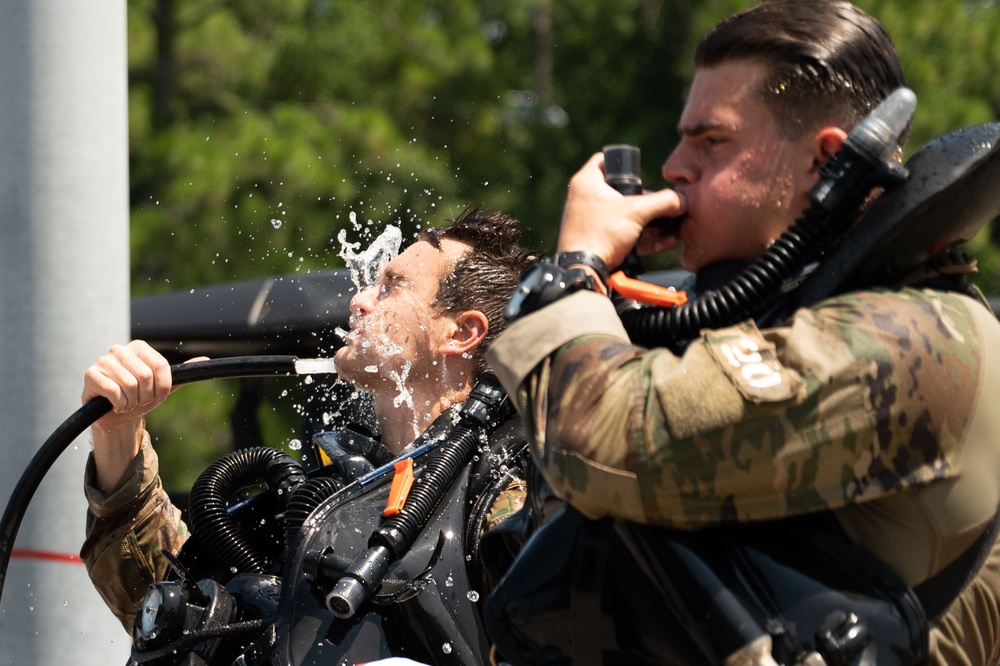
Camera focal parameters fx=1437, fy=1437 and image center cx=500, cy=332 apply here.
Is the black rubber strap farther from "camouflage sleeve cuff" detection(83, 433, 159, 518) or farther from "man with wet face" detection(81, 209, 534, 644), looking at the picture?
"camouflage sleeve cuff" detection(83, 433, 159, 518)

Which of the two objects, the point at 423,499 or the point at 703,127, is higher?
the point at 703,127

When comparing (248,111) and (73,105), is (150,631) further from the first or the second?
(248,111)

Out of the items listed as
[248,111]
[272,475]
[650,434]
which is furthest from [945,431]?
[248,111]

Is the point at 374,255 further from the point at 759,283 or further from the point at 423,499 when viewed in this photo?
the point at 759,283

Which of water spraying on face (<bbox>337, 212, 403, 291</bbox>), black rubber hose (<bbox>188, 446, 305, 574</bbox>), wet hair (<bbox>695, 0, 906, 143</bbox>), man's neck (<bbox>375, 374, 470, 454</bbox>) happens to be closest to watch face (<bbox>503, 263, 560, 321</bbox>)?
wet hair (<bbox>695, 0, 906, 143</bbox>)

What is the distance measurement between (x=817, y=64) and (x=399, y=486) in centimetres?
138

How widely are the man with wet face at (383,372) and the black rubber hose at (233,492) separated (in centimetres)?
18

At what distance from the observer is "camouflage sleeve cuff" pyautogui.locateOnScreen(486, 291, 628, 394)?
1854 mm

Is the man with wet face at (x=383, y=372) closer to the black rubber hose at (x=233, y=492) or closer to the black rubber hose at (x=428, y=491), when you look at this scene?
the black rubber hose at (x=233, y=492)

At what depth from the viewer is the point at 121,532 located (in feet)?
11.1

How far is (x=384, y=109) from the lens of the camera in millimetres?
15938

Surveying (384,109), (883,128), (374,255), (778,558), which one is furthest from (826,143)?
(384,109)

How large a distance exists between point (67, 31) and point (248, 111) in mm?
10997

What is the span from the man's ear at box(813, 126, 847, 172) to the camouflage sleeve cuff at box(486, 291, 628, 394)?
0.36m
